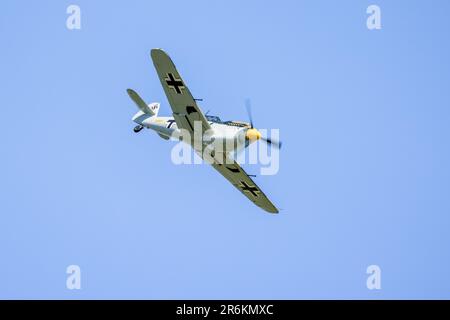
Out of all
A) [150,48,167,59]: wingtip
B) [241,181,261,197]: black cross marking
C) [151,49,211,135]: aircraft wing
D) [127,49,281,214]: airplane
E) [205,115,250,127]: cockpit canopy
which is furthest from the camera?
[241,181,261,197]: black cross marking

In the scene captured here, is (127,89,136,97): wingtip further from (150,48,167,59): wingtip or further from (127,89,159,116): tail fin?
(150,48,167,59): wingtip

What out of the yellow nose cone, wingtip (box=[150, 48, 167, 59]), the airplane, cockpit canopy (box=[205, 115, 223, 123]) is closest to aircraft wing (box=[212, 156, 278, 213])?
the airplane

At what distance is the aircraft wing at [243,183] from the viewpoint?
26.3m

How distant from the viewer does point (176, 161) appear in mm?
25516

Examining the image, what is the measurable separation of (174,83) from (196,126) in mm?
1511

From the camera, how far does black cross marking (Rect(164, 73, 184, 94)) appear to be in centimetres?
2355

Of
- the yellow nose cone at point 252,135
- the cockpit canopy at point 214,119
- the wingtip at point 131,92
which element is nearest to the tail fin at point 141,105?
the wingtip at point 131,92
